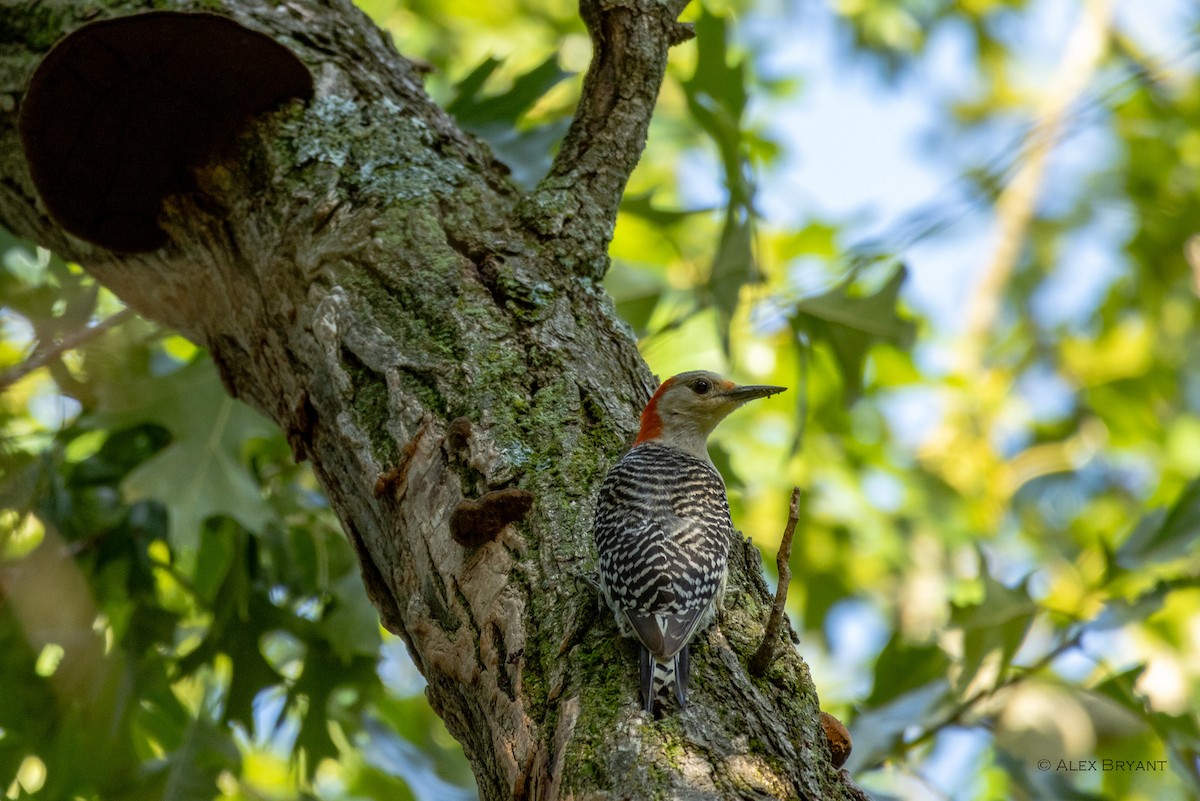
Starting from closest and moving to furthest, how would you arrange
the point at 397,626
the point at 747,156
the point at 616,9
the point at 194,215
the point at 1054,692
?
the point at 397,626 → the point at 616,9 → the point at 194,215 → the point at 747,156 → the point at 1054,692

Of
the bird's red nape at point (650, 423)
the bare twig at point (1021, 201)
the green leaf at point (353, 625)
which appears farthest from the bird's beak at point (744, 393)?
the bare twig at point (1021, 201)

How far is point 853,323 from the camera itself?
4.50m

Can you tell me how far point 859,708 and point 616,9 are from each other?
312 centimetres

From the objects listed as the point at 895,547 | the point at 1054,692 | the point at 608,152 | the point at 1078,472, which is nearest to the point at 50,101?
the point at 608,152

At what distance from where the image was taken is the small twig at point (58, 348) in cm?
399

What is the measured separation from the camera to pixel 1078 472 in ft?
34.5

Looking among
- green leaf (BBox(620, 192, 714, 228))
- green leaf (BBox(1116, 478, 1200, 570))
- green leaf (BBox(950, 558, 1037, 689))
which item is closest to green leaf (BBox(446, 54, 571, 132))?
green leaf (BBox(620, 192, 714, 228))

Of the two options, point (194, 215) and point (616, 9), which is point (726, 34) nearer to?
point (616, 9)

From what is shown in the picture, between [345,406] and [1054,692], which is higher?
[345,406]

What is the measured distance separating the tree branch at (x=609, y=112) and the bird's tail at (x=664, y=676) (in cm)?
134

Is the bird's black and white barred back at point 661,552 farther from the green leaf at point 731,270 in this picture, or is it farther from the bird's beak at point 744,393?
the green leaf at point 731,270

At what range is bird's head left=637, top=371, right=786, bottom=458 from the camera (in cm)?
395

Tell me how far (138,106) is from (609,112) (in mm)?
1411

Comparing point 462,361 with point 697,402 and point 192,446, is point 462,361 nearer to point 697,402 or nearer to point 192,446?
point 697,402
